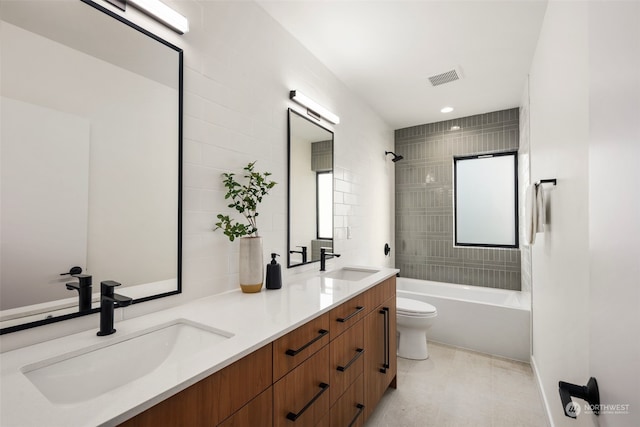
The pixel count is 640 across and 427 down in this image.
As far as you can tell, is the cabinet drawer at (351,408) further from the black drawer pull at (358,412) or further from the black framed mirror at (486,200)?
the black framed mirror at (486,200)

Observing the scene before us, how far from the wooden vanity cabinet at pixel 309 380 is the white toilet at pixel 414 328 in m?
0.59

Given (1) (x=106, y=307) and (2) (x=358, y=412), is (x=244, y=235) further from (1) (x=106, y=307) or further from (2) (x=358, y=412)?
(2) (x=358, y=412)

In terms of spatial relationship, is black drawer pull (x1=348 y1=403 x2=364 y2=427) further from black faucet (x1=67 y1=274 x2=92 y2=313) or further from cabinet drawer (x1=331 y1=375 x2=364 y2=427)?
black faucet (x1=67 y1=274 x2=92 y2=313)

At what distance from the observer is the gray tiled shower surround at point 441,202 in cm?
354

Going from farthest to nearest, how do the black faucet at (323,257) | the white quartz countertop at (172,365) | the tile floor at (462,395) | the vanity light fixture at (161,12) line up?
1. the black faucet at (323,257)
2. the tile floor at (462,395)
3. the vanity light fixture at (161,12)
4. the white quartz countertop at (172,365)

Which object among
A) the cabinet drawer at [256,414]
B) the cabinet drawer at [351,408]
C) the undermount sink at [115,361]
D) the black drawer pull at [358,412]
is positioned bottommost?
the black drawer pull at [358,412]

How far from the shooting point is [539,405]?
2092 millimetres

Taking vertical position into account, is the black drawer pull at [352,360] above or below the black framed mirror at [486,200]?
below

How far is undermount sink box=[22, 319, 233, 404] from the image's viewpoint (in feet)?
2.70

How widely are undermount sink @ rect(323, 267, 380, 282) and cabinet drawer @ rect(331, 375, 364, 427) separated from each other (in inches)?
31.2

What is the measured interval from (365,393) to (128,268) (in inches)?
57.3

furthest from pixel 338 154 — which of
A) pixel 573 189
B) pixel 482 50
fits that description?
pixel 573 189

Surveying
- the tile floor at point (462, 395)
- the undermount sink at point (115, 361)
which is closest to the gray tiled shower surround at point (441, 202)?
the tile floor at point (462, 395)

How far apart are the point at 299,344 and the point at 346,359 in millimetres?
491
